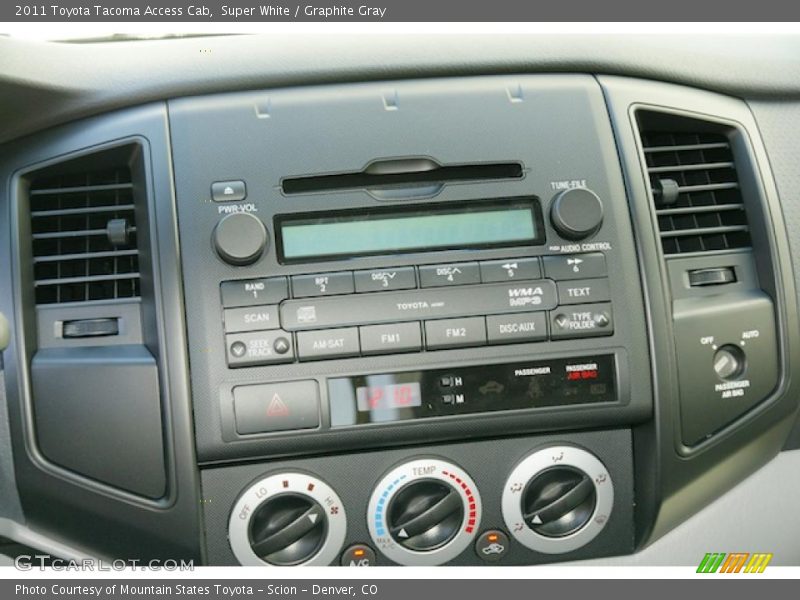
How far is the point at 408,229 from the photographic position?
1.45m

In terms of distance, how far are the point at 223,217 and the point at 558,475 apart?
2.29 feet

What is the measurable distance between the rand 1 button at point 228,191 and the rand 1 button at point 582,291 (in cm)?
53

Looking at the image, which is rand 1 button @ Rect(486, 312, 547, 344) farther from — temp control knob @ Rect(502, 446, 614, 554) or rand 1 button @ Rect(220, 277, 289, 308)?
rand 1 button @ Rect(220, 277, 289, 308)

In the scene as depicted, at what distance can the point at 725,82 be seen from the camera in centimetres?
164

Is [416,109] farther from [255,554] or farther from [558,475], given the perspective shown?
[255,554]

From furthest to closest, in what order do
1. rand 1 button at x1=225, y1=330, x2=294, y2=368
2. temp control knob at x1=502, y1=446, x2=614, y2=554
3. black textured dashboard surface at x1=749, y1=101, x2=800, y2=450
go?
black textured dashboard surface at x1=749, y1=101, x2=800, y2=450 → temp control knob at x1=502, y1=446, x2=614, y2=554 → rand 1 button at x1=225, y1=330, x2=294, y2=368

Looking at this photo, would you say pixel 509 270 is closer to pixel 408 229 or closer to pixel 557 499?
pixel 408 229

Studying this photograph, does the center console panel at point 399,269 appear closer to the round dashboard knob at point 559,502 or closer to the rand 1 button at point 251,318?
the rand 1 button at point 251,318

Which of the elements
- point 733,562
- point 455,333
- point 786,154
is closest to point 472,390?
point 455,333

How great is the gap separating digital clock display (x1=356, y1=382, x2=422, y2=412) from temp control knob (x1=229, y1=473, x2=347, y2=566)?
16 cm

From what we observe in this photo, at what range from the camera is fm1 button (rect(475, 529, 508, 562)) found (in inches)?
58.6

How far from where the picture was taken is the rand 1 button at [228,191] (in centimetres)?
143

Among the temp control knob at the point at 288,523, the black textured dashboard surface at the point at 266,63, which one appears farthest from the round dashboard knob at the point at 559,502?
the black textured dashboard surface at the point at 266,63

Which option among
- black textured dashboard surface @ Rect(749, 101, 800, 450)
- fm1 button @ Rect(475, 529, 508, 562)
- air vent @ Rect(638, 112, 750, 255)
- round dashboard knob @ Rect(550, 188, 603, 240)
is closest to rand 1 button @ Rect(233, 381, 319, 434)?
fm1 button @ Rect(475, 529, 508, 562)
